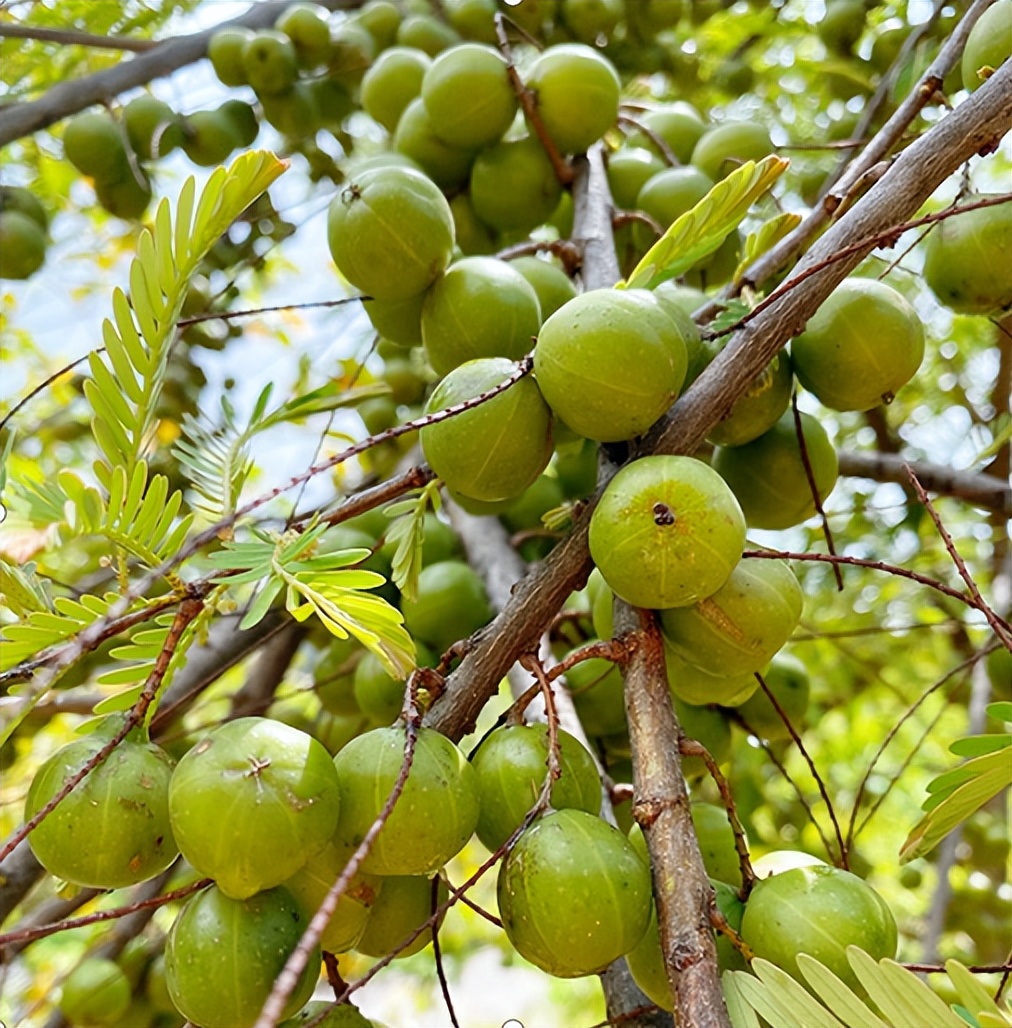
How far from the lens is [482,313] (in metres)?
1.42

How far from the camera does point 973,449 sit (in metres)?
2.67

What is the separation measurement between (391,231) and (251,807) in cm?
82

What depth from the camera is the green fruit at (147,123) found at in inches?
90.0

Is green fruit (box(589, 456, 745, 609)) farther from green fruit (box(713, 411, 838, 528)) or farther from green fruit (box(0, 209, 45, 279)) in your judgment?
green fruit (box(0, 209, 45, 279))

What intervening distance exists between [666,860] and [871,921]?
224 mm

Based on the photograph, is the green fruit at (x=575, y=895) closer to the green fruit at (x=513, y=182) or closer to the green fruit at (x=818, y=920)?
the green fruit at (x=818, y=920)

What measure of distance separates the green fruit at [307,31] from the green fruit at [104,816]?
185cm

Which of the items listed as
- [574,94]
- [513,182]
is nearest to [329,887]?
[513,182]

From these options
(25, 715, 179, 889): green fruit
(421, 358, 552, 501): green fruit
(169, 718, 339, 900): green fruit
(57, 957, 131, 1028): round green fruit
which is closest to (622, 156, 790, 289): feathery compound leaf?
(421, 358, 552, 501): green fruit

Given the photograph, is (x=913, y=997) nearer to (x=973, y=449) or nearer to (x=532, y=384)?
(x=532, y=384)

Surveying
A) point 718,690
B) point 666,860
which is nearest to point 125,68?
point 718,690

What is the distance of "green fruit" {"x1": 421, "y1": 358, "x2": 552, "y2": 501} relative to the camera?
120 centimetres

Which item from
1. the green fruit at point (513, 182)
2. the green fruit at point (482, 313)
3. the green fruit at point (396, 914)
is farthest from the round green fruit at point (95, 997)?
the green fruit at point (513, 182)

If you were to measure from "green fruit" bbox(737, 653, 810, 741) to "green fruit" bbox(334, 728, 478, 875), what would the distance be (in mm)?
716
